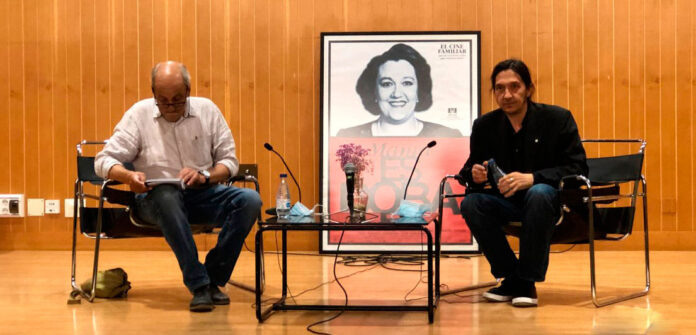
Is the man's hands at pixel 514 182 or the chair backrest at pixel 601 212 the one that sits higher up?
the man's hands at pixel 514 182

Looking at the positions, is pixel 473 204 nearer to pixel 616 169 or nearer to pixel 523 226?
pixel 523 226

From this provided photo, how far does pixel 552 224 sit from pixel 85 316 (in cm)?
190

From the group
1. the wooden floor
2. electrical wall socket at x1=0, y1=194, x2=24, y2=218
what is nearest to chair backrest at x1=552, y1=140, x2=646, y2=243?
the wooden floor

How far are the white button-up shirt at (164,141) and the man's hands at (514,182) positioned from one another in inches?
47.5

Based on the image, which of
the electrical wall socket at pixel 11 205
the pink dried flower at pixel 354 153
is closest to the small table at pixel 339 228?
the pink dried flower at pixel 354 153

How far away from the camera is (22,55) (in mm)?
4789

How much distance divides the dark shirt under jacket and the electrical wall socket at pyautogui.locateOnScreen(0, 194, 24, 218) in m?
3.31

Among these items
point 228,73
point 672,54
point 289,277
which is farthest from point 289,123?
point 672,54

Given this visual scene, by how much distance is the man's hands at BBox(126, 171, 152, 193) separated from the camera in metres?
2.80

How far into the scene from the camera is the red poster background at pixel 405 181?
4543 mm

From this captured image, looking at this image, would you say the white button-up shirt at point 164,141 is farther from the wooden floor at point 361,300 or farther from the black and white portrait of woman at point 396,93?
the black and white portrait of woman at point 396,93

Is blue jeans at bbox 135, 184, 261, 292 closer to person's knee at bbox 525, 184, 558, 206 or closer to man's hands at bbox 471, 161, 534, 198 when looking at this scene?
man's hands at bbox 471, 161, 534, 198

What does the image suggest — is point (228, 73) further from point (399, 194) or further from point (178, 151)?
point (178, 151)

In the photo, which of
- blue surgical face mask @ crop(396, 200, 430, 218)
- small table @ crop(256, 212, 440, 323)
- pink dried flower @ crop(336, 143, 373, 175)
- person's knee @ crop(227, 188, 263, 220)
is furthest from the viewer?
pink dried flower @ crop(336, 143, 373, 175)
